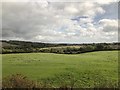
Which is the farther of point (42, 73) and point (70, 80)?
point (42, 73)

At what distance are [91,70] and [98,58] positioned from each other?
7.86 metres

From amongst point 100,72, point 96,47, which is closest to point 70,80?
point 100,72

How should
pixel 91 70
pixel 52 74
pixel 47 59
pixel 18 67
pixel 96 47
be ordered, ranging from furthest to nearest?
pixel 96 47 → pixel 47 59 → pixel 18 67 → pixel 91 70 → pixel 52 74

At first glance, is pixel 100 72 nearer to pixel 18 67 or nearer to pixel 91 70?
pixel 91 70

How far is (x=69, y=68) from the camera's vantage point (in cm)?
3102

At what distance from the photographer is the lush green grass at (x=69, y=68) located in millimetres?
25750

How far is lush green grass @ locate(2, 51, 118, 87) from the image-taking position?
25.8 meters

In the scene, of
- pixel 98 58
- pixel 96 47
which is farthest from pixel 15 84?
pixel 96 47

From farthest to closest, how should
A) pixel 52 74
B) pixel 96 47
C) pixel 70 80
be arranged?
pixel 96 47
pixel 52 74
pixel 70 80

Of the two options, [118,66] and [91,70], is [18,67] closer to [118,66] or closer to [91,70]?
[91,70]

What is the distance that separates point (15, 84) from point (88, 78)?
377 inches

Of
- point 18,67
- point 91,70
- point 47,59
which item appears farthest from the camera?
point 47,59

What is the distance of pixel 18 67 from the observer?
1272 inches

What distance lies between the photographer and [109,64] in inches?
1320
